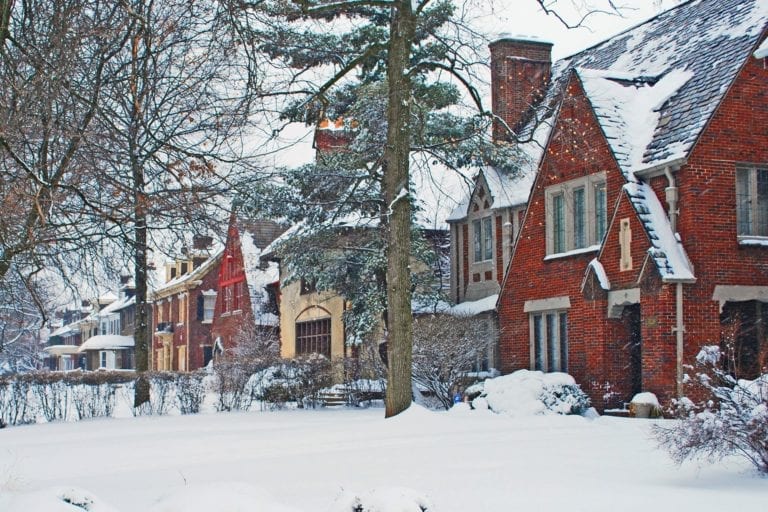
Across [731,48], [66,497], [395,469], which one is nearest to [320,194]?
[731,48]

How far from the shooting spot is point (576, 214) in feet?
76.7

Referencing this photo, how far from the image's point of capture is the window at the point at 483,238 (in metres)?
28.5

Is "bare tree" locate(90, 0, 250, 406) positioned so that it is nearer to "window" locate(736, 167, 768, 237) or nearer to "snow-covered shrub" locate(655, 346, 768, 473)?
"snow-covered shrub" locate(655, 346, 768, 473)

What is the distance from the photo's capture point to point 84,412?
80.1 ft

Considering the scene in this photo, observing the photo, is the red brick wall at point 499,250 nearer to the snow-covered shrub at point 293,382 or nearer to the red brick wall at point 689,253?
the red brick wall at point 689,253

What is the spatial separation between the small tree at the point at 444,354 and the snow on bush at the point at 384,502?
53.5ft

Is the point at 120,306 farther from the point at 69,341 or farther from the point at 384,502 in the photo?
the point at 384,502

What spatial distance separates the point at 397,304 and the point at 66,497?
40.9ft

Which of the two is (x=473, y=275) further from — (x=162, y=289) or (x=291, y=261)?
(x=162, y=289)

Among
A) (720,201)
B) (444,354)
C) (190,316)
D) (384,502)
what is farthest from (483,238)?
(190,316)

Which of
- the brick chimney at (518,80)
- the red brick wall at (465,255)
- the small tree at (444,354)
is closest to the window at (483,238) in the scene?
the red brick wall at (465,255)

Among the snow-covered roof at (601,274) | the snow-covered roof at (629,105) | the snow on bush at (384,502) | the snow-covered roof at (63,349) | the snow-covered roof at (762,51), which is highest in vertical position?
the snow-covered roof at (762,51)

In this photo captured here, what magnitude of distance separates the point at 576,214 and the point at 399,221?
17.6 ft

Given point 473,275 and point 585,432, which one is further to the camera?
point 473,275
